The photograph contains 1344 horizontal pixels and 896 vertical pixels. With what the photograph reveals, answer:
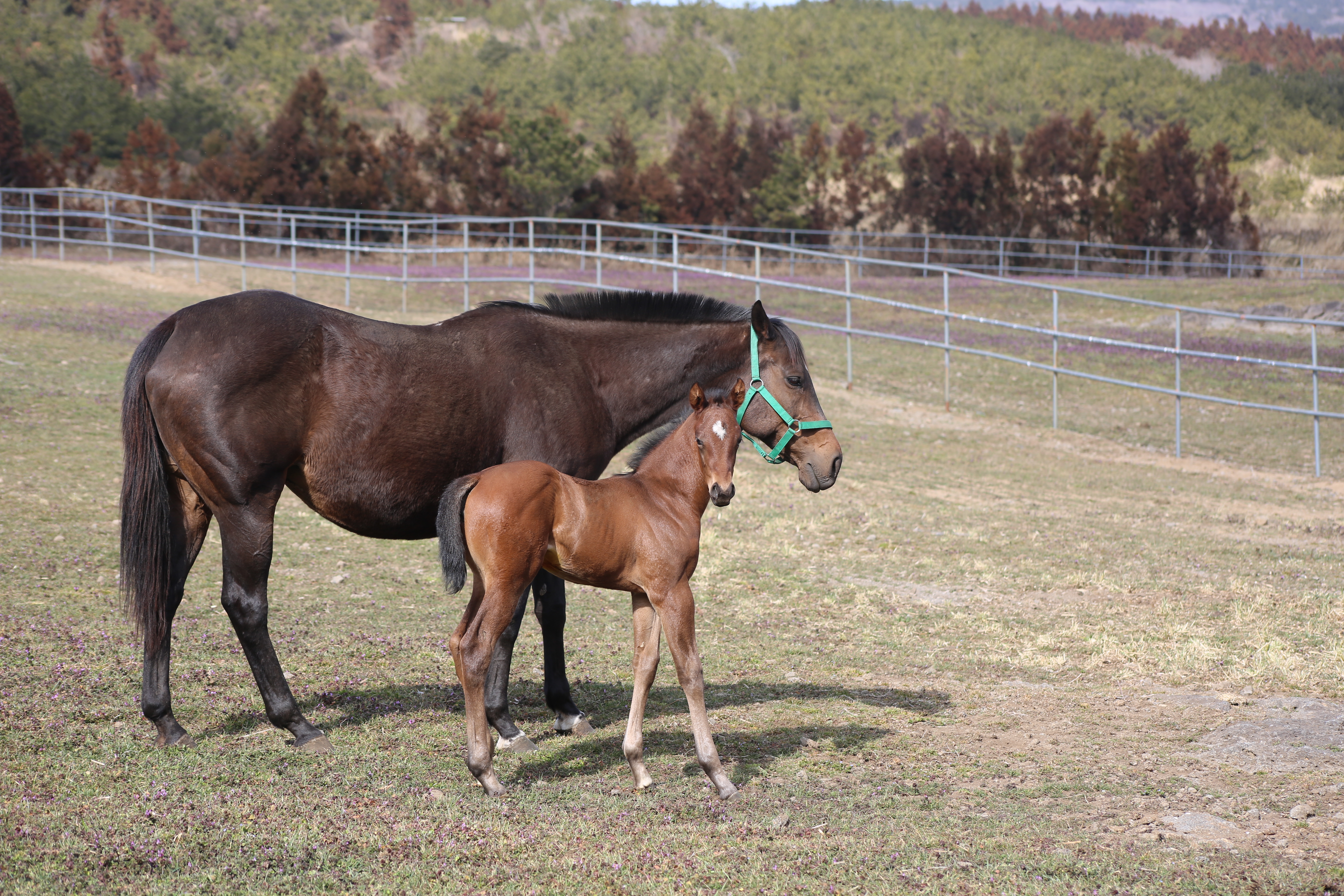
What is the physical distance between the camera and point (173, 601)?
5141 millimetres

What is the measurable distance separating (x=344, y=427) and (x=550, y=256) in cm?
2467

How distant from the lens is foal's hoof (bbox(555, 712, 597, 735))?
5.39 meters

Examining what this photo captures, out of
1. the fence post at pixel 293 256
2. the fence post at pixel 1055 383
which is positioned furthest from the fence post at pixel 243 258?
the fence post at pixel 1055 383

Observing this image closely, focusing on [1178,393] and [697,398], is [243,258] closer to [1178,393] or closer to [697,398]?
→ [1178,393]

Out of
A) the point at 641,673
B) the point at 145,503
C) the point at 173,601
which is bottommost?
the point at 641,673

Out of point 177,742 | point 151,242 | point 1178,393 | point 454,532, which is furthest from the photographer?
point 151,242

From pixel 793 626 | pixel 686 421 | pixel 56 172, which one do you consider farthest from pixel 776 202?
pixel 686 421

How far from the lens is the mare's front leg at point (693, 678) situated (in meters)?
4.46

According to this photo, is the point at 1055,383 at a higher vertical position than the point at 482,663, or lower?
higher

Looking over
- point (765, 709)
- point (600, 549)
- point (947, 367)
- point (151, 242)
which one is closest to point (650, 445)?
point (600, 549)

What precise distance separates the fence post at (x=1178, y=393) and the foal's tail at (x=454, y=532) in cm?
1135

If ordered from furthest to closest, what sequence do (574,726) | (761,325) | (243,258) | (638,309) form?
(243,258)
(638,309)
(574,726)
(761,325)

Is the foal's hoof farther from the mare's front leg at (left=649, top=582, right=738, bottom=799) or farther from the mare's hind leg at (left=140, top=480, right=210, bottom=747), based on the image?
the mare's hind leg at (left=140, top=480, right=210, bottom=747)

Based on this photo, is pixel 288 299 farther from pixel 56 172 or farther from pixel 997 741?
pixel 56 172
